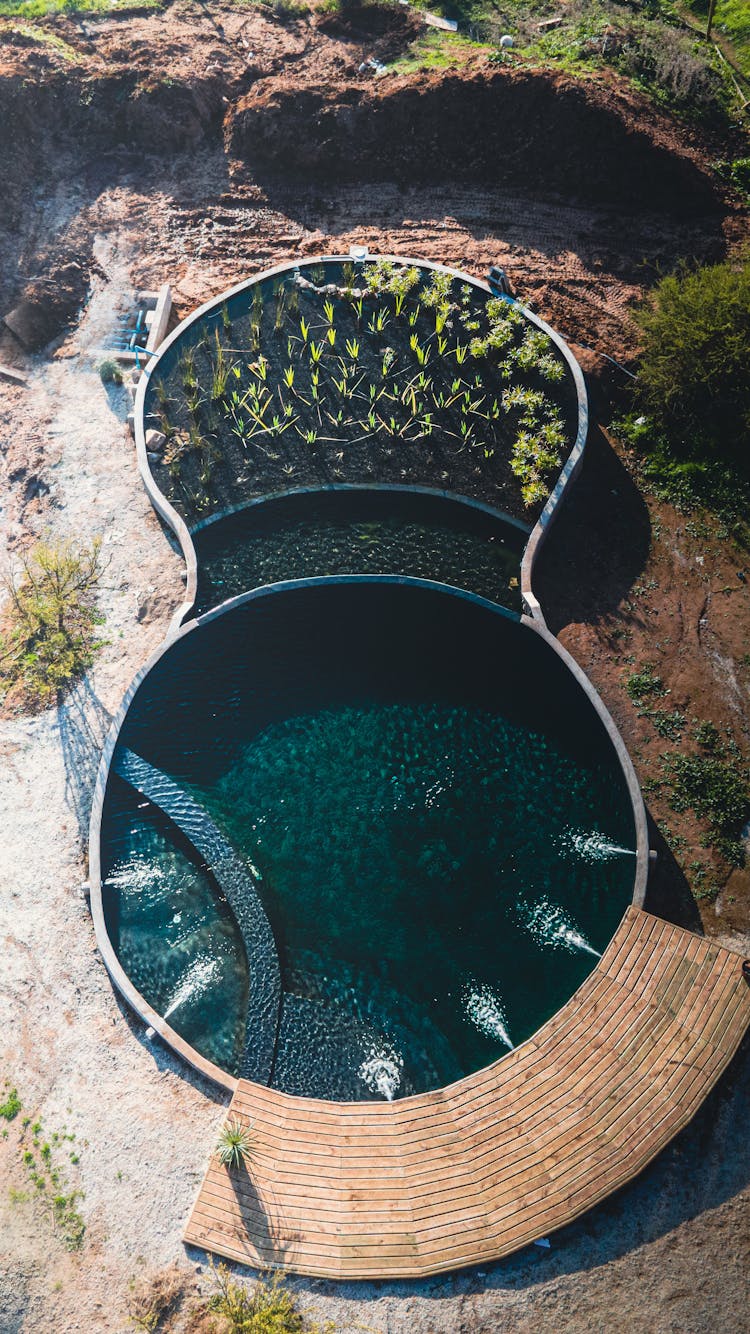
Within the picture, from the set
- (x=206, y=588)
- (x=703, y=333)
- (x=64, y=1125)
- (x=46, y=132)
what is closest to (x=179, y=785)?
(x=206, y=588)

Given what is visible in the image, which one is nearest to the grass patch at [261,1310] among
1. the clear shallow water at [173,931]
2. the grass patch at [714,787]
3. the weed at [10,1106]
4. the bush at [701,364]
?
the clear shallow water at [173,931]

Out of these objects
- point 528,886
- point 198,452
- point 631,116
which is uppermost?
point 631,116

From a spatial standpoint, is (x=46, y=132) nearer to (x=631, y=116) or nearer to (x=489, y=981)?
(x=631, y=116)

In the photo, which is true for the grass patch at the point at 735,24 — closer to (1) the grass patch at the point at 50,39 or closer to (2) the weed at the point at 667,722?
(1) the grass patch at the point at 50,39

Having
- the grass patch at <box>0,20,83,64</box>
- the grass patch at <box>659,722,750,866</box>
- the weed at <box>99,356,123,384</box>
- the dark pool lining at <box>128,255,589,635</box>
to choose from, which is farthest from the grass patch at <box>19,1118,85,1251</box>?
the grass patch at <box>0,20,83,64</box>

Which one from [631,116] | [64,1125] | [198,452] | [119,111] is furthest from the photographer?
[119,111]

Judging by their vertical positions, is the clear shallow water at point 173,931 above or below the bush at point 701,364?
below
